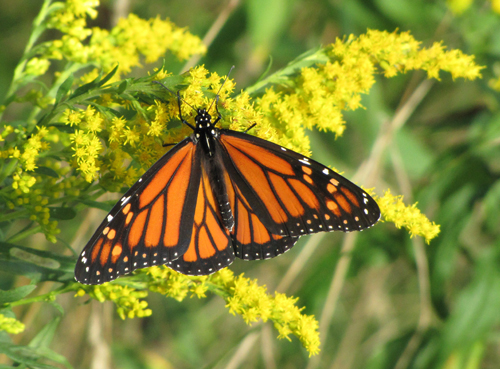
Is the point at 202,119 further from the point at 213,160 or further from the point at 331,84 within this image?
the point at 331,84

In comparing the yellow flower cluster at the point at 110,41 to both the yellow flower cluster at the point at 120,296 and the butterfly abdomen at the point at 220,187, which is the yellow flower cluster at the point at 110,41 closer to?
the butterfly abdomen at the point at 220,187

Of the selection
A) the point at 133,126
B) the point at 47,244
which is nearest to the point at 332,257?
the point at 133,126

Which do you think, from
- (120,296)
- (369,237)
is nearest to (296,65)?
(120,296)

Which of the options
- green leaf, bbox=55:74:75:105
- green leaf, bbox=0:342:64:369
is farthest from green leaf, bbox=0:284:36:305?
green leaf, bbox=55:74:75:105

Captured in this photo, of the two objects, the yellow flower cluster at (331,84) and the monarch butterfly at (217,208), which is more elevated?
the yellow flower cluster at (331,84)

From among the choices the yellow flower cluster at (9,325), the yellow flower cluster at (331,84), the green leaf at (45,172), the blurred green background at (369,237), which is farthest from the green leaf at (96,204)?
the blurred green background at (369,237)

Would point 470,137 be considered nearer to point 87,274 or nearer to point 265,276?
point 265,276
